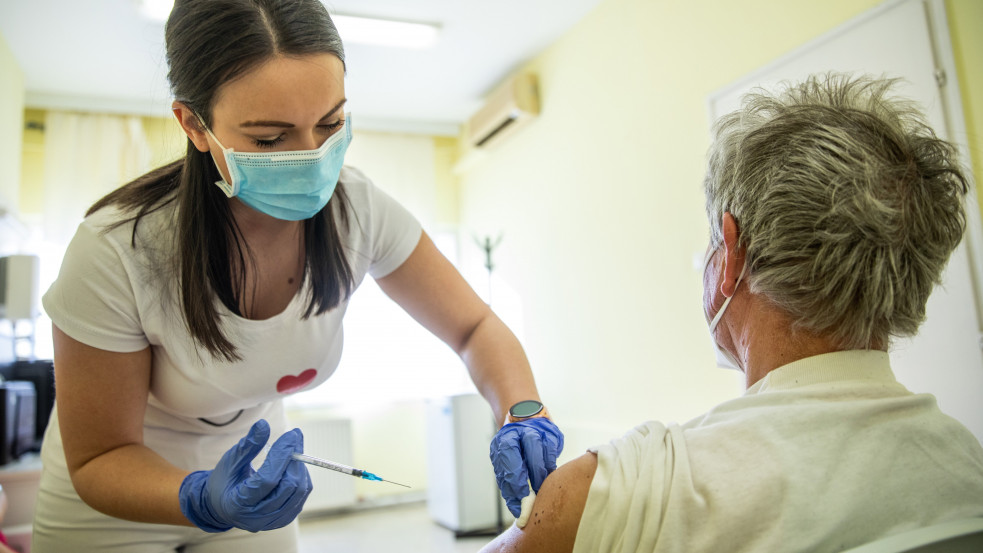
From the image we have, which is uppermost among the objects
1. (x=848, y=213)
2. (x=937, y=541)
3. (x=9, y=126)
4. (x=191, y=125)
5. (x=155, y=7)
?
(x=155, y=7)

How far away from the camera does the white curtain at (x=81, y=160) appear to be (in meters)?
4.44

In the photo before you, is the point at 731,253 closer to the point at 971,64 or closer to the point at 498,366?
the point at 498,366

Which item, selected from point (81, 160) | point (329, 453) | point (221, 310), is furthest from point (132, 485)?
point (81, 160)

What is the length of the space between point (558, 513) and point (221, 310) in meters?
0.63

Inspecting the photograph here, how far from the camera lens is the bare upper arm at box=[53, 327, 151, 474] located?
0.96 m

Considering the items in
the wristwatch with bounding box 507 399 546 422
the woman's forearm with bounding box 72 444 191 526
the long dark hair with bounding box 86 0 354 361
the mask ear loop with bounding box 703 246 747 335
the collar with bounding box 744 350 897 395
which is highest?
the long dark hair with bounding box 86 0 354 361

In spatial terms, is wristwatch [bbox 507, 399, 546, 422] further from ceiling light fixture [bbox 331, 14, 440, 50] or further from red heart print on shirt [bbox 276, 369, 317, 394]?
ceiling light fixture [bbox 331, 14, 440, 50]

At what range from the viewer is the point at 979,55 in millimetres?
1946

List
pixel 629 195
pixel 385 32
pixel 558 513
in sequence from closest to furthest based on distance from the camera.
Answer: pixel 558 513, pixel 629 195, pixel 385 32

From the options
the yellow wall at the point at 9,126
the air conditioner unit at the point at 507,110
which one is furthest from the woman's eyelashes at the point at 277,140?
the air conditioner unit at the point at 507,110

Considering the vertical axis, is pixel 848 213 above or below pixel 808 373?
above

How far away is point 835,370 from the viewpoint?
82cm

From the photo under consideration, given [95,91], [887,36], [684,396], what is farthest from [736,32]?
[95,91]

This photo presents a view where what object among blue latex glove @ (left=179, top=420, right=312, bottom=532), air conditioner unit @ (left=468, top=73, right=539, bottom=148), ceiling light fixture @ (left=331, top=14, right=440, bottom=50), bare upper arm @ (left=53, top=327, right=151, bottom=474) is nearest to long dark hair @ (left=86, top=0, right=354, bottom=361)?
bare upper arm @ (left=53, top=327, right=151, bottom=474)
